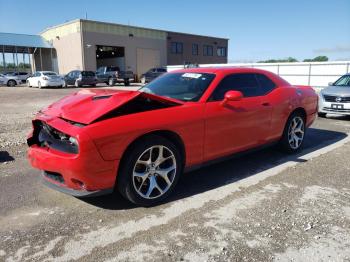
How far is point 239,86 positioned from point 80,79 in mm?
25801

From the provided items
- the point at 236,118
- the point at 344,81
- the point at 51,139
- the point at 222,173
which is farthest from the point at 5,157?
the point at 344,81

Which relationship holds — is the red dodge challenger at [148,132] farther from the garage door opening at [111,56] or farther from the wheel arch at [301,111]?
the garage door opening at [111,56]

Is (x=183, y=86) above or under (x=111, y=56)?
under

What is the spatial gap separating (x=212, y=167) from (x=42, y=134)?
2511 millimetres

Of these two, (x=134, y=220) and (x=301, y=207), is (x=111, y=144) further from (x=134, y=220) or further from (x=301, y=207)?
(x=301, y=207)

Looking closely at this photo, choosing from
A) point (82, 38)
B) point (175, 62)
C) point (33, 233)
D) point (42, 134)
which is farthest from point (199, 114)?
point (175, 62)

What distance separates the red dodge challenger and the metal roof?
129ft

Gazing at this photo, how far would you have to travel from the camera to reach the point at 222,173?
193 inches

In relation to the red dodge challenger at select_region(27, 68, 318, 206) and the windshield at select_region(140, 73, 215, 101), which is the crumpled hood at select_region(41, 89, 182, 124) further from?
the windshield at select_region(140, 73, 215, 101)

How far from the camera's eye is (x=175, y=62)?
4866 centimetres

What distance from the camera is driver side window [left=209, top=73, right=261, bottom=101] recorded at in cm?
451

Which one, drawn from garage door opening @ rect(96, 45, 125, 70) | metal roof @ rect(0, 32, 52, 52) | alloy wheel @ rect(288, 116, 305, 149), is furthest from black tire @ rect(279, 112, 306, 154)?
metal roof @ rect(0, 32, 52, 52)

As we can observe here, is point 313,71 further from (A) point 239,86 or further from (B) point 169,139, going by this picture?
(B) point 169,139

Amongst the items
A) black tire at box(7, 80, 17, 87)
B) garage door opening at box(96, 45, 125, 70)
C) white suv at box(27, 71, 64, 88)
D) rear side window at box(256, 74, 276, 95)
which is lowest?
black tire at box(7, 80, 17, 87)
